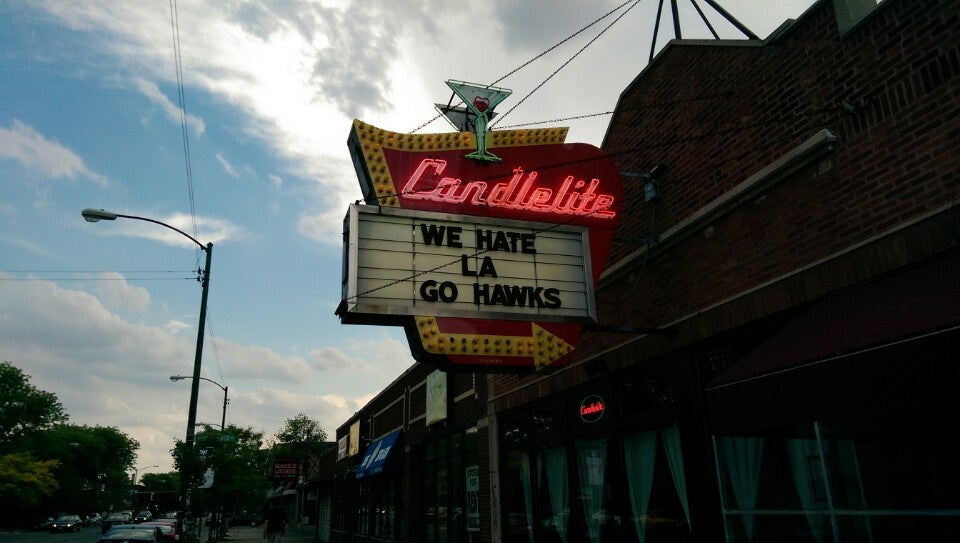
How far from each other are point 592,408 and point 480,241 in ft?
12.1

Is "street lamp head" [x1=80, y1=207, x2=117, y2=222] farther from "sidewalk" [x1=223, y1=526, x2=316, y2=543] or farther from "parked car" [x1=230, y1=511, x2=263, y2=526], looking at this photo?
"parked car" [x1=230, y1=511, x2=263, y2=526]

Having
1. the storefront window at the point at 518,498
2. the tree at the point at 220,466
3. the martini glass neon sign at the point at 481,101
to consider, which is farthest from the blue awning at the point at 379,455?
the martini glass neon sign at the point at 481,101

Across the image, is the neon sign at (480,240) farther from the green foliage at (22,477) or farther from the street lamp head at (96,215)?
the green foliage at (22,477)

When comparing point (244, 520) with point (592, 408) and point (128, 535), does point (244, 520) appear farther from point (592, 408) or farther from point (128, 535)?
point (592, 408)

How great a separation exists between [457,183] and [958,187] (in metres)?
5.53

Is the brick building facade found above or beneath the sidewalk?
above

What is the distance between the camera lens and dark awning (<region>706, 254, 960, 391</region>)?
14.0ft

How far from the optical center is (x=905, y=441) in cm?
593

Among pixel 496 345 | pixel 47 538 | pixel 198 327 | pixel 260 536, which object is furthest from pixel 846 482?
pixel 47 538

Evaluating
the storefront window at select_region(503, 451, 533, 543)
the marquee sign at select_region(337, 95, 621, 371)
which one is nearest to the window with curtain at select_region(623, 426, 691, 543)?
the marquee sign at select_region(337, 95, 621, 371)

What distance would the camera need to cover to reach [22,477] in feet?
166

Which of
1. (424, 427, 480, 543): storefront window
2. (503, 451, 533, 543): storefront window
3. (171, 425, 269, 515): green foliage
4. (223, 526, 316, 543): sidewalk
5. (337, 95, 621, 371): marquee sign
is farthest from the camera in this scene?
(223, 526, 316, 543): sidewalk

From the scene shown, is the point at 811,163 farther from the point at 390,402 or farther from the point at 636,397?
the point at 390,402

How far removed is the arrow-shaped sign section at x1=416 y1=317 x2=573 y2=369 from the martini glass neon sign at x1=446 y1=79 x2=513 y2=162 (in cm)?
257
